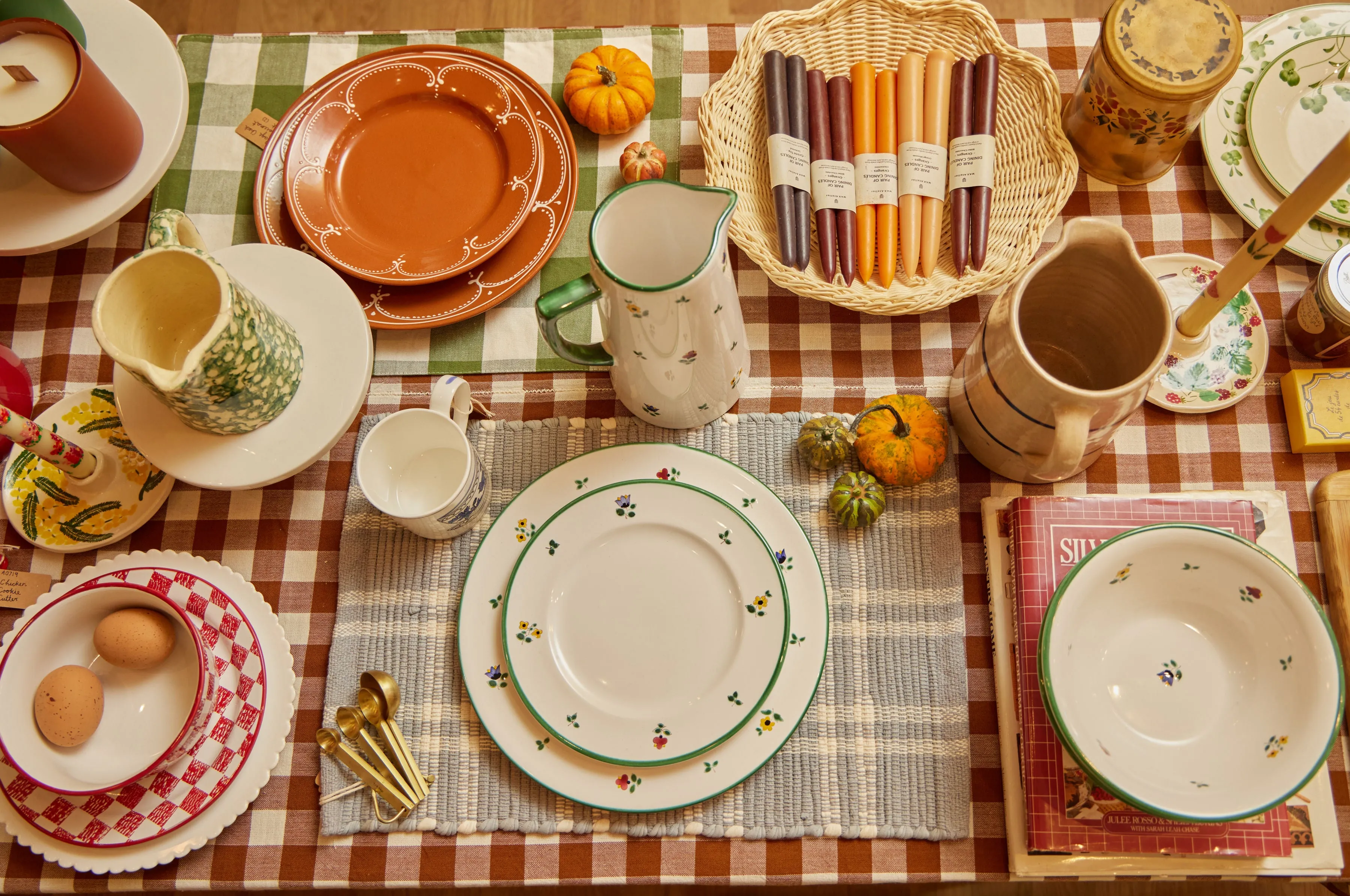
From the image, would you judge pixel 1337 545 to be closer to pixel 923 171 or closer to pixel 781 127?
pixel 923 171

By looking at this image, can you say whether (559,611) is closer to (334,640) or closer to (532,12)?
(334,640)

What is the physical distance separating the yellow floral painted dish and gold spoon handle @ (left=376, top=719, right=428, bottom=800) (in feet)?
1.25

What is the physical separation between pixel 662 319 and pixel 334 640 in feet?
1.69

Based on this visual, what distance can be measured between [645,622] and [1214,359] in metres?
0.71

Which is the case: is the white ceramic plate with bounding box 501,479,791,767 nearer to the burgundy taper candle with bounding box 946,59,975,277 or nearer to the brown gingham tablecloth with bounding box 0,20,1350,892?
the brown gingham tablecloth with bounding box 0,20,1350,892

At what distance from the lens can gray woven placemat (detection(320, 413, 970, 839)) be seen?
0.84 m

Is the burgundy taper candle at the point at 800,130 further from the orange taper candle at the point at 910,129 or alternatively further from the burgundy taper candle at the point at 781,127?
the orange taper candle at the point at 910,129

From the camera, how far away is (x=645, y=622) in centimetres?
85

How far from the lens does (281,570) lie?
94 centimetres

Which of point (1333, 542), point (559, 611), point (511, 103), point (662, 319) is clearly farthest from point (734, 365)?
point (1333, 542)

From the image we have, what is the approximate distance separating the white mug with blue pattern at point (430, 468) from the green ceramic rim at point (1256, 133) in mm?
932

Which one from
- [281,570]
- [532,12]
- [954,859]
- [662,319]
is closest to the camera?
→ [662,319]

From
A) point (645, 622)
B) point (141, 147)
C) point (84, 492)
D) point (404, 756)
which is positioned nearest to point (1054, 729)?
point (645, 622)

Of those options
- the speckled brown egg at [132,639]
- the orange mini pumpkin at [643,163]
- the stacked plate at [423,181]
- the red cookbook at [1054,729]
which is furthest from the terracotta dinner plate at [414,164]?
the red cookbook at [1054,729]
